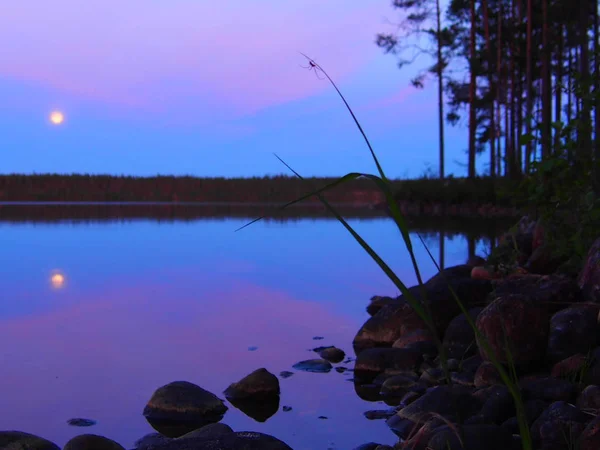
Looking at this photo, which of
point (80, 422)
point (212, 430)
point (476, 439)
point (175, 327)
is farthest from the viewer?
point (175, 327)

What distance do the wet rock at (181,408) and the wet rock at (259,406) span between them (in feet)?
0.38

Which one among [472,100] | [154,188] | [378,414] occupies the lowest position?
[378,414]

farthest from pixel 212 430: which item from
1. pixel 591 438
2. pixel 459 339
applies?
pixel 459 339

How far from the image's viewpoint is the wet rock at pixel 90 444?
2748 millimetres

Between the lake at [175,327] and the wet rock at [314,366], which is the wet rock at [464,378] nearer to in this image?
the lake at [175,327]

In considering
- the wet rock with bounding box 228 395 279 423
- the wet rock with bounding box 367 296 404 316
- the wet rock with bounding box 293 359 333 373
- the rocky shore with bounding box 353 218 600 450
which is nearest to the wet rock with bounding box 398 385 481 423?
the rocky shore with bounding box 353 218 600 450

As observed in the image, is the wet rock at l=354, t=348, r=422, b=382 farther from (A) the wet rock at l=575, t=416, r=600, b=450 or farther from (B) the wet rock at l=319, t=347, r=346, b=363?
(A) the wet rock at l=575, t=416, r=600, b=450

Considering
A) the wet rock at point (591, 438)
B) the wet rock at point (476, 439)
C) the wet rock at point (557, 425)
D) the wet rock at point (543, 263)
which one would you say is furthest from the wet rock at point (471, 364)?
the wet rock at point (543, 263)

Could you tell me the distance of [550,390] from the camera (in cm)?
334

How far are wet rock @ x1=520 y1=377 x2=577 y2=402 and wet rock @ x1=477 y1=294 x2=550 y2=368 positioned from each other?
0.47 meters

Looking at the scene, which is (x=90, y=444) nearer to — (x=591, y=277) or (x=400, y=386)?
(x=400, y=386)

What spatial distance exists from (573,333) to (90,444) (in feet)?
8.75

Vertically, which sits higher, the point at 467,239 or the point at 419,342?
the point at 467,239

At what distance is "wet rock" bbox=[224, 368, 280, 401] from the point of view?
376 cm
